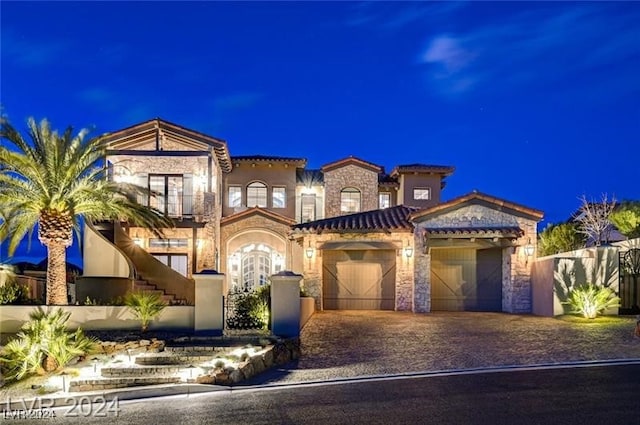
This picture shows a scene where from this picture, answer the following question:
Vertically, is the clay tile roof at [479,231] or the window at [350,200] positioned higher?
the window at [350,200]

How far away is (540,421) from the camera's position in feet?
26.2

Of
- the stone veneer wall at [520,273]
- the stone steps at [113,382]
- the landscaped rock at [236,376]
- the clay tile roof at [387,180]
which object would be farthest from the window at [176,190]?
the landscaped rock at [236,376]

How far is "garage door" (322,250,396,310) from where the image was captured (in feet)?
78.2

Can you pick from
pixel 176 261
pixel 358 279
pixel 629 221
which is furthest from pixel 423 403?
pixel 176 261

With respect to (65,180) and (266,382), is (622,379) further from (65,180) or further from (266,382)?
(65,180)

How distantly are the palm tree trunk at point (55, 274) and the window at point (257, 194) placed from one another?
15978 mm

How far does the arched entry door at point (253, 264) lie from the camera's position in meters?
28.8

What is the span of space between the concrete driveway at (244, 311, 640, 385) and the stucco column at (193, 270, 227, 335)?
2200mm

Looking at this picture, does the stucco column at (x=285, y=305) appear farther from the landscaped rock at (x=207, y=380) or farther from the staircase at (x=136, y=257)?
the staircase at (x=136, y=257)

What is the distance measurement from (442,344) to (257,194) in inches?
739

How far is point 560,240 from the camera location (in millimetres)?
25625

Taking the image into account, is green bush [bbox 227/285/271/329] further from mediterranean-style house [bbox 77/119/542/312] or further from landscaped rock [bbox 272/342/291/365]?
mediterranean-style house [bbox 77/119/542/312]

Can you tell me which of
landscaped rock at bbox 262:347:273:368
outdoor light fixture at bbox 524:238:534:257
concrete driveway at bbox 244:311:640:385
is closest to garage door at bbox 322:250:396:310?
concrete driveway at bbox 244:311:640:385

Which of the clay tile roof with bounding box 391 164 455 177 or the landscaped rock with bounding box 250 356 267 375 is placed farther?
the clay tile roof with bounding box 391 164 455 177
